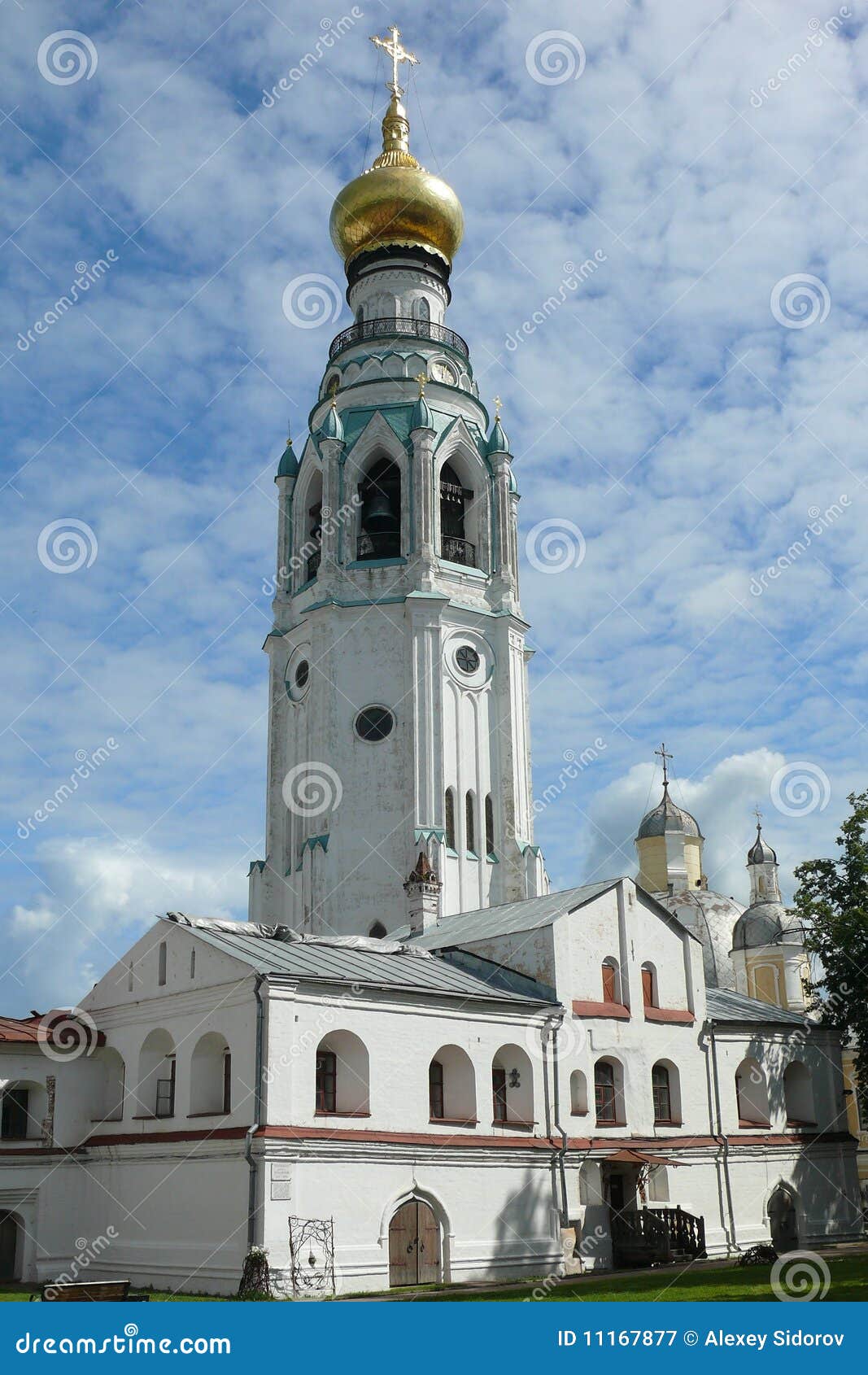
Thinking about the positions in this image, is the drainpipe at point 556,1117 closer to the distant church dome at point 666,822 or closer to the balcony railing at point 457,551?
the balcony railing at point 457,551

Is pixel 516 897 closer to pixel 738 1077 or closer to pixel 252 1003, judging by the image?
pixel 738 1077

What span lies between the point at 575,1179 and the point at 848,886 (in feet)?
35.6

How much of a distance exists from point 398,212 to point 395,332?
4.35 meters

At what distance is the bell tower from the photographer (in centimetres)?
4125

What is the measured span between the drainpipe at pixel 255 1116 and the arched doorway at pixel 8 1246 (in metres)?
8.33

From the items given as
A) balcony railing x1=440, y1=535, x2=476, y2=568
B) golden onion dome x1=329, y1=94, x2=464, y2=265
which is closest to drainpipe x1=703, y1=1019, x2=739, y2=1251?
balcony railing x1=440, y1=535, x2=476, y2=568

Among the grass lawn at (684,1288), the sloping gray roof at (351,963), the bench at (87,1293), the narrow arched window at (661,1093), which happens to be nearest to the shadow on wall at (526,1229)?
the grass lawn at (684,1288)

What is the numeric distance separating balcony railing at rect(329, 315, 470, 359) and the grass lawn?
32432mm

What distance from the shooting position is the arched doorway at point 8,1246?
28.1 meters

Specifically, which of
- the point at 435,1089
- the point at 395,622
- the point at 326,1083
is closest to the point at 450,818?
the point at 395,622

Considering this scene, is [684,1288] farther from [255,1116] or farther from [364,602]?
[364,602]

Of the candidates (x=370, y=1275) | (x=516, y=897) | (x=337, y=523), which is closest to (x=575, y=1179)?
(x=370, y=1275)

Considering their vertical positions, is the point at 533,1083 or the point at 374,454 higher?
the point at 374,454

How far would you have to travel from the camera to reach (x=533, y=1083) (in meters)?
27.7
